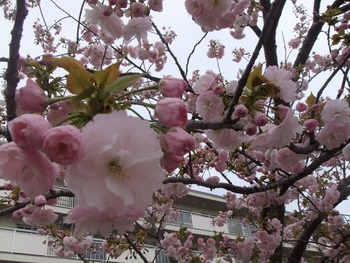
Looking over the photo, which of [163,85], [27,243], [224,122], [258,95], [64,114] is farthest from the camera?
[27,243]

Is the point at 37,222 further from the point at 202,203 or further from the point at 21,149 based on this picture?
the point at 202,203

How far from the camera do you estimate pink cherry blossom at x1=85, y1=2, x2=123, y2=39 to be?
2432mm

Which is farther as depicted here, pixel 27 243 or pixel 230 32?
pixel 27 243

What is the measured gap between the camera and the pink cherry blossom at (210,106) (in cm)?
176

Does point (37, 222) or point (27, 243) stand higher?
point (27, 243)

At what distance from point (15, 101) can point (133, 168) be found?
25.1 inches

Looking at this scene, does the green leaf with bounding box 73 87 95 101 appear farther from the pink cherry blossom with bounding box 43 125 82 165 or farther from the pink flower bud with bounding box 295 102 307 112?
the pink flower bud with bounding box 295 102 307 112

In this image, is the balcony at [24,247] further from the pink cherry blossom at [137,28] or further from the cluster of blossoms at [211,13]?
the cluster of blossoms at [211,13]

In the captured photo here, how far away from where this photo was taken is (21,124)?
0.79 m

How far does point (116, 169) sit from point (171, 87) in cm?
36

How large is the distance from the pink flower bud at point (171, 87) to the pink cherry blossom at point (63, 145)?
0.38m

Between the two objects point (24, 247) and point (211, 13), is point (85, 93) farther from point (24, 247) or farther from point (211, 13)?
point (24, 247)

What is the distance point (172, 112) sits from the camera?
96 centimetres

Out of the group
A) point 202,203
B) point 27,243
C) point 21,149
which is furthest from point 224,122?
point 202,203
